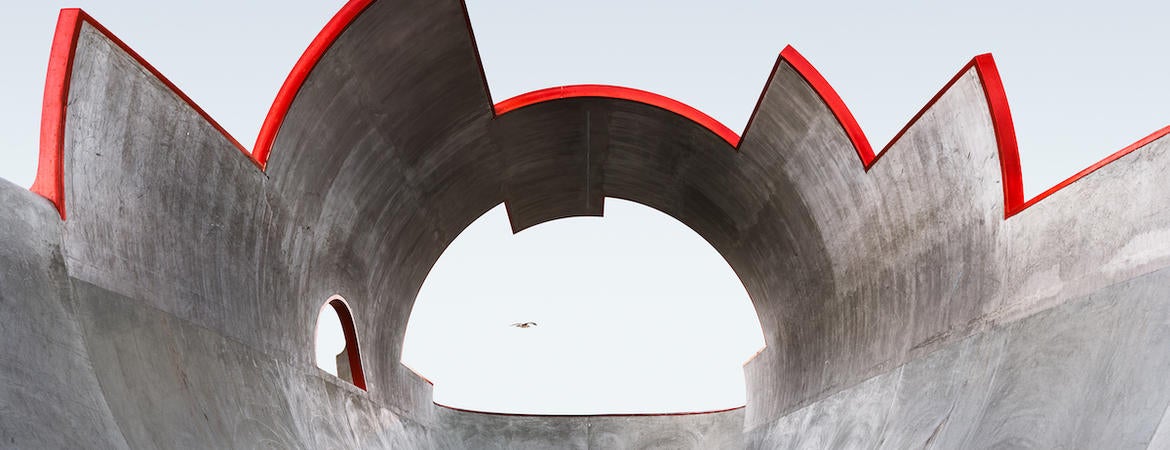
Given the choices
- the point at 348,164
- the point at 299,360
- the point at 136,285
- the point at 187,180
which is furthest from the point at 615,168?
the point at 136,285

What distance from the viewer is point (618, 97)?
13.5 meters

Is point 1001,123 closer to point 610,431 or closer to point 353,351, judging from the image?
point 353,351

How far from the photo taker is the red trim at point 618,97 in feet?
44.3

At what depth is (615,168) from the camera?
51.6 ft

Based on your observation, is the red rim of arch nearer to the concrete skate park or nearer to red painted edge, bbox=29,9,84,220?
the concrete skate park

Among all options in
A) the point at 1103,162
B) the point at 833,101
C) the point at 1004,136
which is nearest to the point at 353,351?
the point at 833,101

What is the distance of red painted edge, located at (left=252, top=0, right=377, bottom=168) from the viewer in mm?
9391

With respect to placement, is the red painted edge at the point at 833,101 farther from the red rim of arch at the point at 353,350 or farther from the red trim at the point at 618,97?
the red rim of arch at the point at 353,350

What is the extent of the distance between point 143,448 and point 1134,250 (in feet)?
23.8

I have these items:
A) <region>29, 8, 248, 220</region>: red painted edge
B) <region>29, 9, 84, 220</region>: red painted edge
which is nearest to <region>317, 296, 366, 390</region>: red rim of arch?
<region>29, 8, 248, 220</region>: red painted edge

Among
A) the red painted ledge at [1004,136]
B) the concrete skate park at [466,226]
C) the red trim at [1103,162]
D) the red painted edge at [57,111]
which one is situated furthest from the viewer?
the red painted ledge at [1004,136]

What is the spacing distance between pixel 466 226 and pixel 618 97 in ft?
14.9

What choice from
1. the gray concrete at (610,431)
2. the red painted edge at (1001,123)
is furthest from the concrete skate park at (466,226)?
the gray concrete at (610,431)

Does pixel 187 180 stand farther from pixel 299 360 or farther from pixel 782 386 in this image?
pixel 782 386
